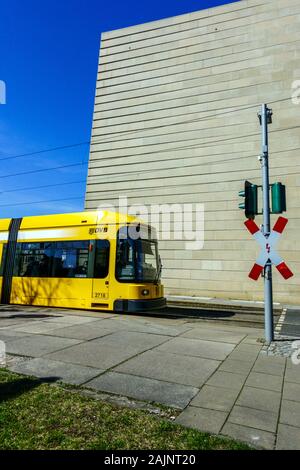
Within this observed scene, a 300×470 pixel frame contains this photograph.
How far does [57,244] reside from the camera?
41.9ft

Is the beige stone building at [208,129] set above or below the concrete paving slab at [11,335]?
above

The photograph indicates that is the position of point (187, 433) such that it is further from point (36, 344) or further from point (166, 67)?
point (166, 67)

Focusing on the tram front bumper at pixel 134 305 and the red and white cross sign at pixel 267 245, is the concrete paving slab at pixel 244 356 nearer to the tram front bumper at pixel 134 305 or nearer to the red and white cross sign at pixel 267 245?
the red and white cross sign at pixel 267 245

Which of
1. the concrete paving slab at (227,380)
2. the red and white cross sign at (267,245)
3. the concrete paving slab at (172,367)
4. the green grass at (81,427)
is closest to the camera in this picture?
the green grass at (81,427)

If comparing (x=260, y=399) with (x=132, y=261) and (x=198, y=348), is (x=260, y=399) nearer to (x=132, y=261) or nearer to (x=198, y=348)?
(x=198, y=348)

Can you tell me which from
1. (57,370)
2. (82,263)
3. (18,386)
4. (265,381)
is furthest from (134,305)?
(18,386)

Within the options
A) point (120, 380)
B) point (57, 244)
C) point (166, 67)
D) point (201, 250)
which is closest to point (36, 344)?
point (120, 380)

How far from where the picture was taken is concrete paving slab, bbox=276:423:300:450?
10.9ft

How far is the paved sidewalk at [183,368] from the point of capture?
3900 millimetres

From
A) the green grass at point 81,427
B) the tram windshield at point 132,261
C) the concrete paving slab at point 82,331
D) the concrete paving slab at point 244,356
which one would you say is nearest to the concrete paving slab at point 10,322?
the concrete paving slab at point 82,331

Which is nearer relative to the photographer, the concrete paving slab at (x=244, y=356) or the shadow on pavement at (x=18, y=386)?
the shadow on pavement at (x=18, y=386)

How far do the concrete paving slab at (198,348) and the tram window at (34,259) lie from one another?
21.9 feet

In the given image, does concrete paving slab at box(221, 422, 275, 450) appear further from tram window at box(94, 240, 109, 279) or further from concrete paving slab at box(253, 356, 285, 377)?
tram window at box(94, 240, 109, 279)

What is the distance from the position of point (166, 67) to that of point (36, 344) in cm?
2191
